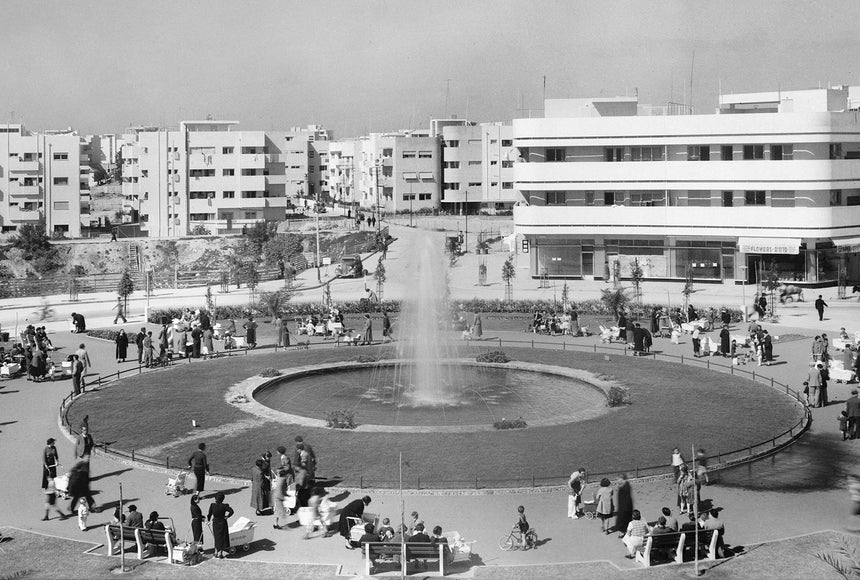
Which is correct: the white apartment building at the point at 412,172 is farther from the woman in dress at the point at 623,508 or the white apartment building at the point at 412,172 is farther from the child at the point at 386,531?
the child at the point at 386,531

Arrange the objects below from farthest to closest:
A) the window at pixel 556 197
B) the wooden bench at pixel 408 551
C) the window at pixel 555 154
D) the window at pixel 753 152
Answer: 1. the window at pixel 556 197
2. the window at pixel 555 154
3. the window at pixel 753 152
4. the wooden bench at pixel 408 551

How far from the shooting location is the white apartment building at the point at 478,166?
433 feet

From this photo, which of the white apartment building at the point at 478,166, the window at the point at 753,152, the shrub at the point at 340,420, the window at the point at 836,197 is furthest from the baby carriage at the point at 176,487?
the white apartment building at the point at 478,166

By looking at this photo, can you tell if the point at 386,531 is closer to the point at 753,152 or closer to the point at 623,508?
the point at 623,508

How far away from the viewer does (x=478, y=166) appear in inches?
5271

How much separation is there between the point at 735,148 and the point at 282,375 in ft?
143

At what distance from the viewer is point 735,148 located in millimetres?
74500

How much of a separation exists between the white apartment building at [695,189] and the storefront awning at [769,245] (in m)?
0.08

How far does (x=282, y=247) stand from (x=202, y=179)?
60.4 ft

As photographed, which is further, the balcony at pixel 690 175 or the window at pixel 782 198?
the window at pixel 782 198

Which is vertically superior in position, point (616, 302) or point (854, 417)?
point (616, 302)

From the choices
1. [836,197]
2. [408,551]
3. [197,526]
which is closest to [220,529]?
[197,526]

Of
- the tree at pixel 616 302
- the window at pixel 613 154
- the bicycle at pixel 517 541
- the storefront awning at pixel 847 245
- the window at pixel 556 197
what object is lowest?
the bicycle at pixel 517 541

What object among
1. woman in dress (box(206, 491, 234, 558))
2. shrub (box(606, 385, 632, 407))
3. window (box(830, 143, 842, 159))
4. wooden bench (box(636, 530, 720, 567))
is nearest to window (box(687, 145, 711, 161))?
window (box(830, 143, 842, 159))
